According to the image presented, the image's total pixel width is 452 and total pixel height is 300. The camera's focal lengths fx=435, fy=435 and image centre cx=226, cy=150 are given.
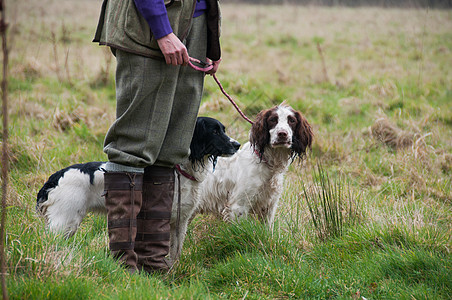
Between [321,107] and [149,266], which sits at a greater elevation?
[321,107]

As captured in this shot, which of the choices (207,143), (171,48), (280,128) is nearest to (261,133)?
(280,128)

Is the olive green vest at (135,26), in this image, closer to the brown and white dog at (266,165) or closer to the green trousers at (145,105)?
the green trousers at (145,105)

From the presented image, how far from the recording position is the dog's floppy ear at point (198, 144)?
9.81 feet

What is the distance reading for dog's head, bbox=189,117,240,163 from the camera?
300 centimetres

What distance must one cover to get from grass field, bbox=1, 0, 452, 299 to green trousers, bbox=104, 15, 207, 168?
1.88 ft

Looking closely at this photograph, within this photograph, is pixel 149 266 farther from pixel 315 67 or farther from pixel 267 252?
pixel 315 67

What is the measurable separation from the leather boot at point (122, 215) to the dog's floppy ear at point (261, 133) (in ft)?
4.49

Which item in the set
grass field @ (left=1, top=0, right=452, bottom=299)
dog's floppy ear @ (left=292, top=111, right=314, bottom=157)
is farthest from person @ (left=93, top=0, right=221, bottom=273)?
dog's floppy ear @ (left=292, top=111, right=314, bottom=157)

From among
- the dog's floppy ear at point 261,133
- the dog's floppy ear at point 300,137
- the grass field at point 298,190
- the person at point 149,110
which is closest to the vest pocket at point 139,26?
the person at point 149,110

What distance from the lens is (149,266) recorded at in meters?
2.54

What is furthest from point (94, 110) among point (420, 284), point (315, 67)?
point (315, 67)

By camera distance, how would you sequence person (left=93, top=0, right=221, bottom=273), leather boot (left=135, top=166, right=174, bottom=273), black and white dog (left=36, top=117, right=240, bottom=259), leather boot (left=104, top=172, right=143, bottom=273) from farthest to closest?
black and white dog (left=36, top=117, right=240, bottom=259)
leather boot (left=135, top=166, right=174, bottom=273)
leather boot (left=104, top=172, right=143, bottom=273)
person (left=93, top=0, right=221, bottom=273)

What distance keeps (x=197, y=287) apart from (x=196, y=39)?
1379 millimetres

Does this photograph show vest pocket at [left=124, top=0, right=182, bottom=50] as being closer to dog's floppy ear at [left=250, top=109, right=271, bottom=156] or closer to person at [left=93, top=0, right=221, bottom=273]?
person at [left=93, top=0, right=221, bottom=273]
